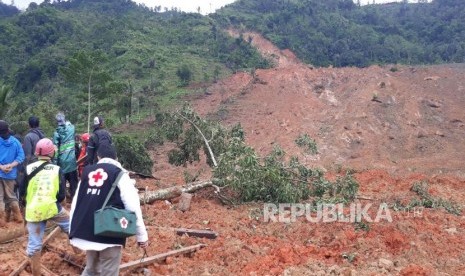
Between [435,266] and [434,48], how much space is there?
132 feet

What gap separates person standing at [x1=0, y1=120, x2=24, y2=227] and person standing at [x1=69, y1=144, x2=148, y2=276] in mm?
2734

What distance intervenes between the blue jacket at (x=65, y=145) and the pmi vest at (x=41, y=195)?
2.34 m

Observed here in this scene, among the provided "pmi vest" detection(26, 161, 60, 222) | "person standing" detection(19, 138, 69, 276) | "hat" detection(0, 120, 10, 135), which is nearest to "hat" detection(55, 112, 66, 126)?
"hat" detection(0, 120, 10, 135)

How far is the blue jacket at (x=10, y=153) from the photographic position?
5.61 metres

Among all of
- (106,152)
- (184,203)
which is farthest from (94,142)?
(184,203)

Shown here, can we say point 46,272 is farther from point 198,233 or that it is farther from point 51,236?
point 198,233

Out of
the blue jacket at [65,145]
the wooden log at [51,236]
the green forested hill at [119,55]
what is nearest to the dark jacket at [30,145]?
the blue jacket at [65,145]

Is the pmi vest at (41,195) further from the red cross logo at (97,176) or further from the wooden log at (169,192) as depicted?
the wooden log at (169,192)

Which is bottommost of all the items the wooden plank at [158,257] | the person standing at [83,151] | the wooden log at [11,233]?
the wooden plank at [158,257]

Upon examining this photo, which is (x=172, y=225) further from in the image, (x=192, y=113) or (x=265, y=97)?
(x=265, y=97)

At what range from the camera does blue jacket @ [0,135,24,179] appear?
561 centimetres

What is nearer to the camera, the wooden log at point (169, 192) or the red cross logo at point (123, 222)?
the red cross logo at point (123, 222)

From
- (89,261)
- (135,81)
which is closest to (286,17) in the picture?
(135,81)

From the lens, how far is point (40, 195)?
398 cm
